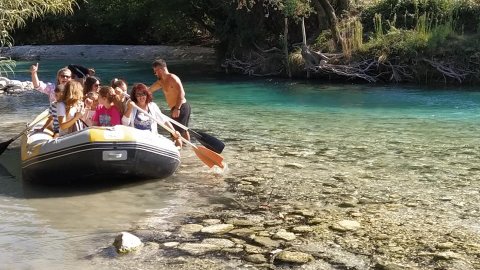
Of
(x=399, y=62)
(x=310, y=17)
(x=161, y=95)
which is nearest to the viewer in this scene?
(x=161, y=95)

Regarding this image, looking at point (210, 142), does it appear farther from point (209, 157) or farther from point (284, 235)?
point (284, 235)

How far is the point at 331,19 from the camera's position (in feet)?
64.5

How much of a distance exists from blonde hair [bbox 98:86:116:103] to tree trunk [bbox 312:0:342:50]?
43.5ft

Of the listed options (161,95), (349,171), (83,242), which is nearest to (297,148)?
(349,171)

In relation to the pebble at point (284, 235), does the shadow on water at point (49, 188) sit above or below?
above

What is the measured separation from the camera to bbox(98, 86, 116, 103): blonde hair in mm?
7117

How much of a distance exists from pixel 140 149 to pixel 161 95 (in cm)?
1013

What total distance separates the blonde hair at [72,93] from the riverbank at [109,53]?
23.6m

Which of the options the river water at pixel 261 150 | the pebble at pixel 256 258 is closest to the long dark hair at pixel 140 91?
the river water at pixel 261 150

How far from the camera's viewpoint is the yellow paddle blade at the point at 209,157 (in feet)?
24.6

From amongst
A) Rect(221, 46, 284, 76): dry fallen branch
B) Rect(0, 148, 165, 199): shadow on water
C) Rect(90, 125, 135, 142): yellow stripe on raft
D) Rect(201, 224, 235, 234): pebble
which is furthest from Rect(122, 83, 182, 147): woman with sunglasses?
Rect(221, 46, 284, 76): dry fallen branch

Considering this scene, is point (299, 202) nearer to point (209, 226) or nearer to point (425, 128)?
point (209, 226)

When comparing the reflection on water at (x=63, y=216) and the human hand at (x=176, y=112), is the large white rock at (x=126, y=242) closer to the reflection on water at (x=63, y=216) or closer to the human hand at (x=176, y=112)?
the reflection on water at (x=63, y=216)

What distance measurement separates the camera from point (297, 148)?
9.05 metres
